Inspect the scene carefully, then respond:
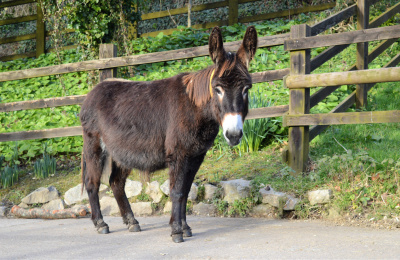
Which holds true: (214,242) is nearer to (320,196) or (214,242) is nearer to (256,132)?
(320,196)

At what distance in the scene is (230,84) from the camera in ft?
12.5

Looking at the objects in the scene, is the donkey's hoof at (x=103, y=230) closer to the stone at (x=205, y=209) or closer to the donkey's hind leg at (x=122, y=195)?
the donkey's hind leg at (x=122, y=195)

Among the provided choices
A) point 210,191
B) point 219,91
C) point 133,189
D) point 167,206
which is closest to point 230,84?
point 219,91

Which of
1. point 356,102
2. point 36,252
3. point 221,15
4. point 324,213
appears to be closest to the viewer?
point 36,252

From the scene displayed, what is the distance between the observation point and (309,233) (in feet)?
13.5

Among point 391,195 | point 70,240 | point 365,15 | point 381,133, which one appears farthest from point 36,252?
point 365,15

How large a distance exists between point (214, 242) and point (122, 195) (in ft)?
4.66

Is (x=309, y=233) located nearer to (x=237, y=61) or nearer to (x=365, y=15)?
(x=237, y=61)

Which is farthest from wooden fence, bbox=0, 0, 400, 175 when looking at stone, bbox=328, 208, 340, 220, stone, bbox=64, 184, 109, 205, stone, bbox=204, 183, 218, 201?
stone, bbox=64, 184, 109, 205

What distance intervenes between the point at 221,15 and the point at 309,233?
40.3 feet

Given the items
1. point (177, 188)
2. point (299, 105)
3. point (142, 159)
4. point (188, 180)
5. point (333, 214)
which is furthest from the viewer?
point (299, 105)

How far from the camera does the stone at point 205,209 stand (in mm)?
5344

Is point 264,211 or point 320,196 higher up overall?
point 320,196

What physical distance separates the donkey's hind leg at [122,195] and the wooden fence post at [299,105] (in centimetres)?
206
